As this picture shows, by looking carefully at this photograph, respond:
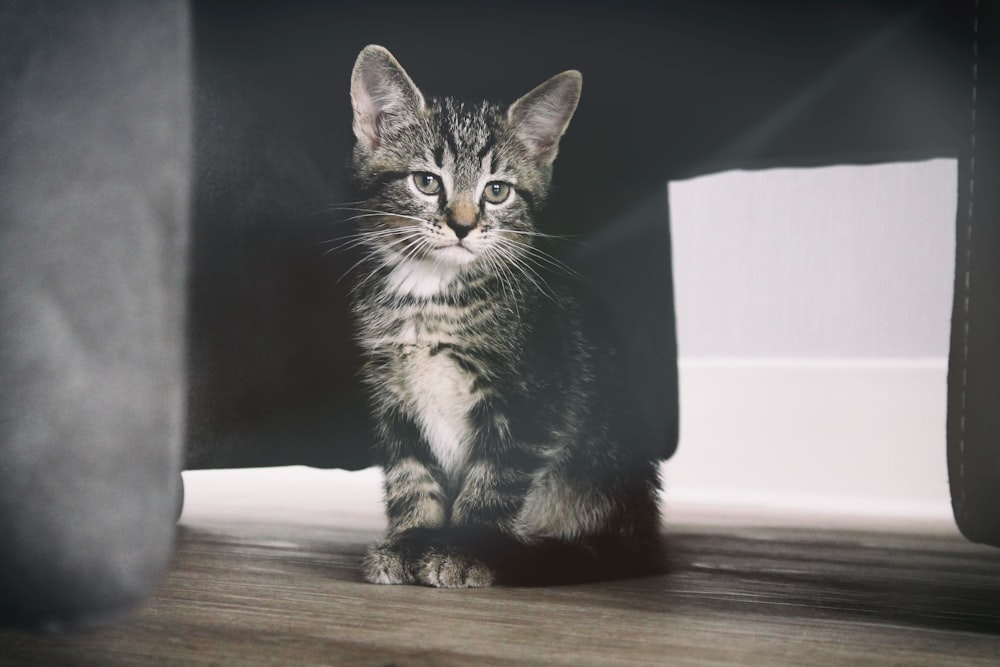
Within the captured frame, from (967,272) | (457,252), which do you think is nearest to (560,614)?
(457,252)

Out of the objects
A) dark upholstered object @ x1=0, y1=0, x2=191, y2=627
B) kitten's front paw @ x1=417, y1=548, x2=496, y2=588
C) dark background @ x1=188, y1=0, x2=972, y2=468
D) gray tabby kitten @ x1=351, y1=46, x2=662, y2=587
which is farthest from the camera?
dark background @ x1=188, y1=0, x2=972, y2=468

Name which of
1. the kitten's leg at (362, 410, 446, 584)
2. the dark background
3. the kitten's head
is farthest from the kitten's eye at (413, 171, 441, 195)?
the kitten's leg at (362, 410, 446, 584)

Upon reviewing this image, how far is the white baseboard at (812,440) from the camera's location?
3.76ft

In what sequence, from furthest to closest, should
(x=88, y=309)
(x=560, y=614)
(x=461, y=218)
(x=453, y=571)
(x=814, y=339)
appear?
(x=814, y=339) < (x=461, y=218) < (x=453, y=571) < (x=560, y=614) < (x=88, y=309)

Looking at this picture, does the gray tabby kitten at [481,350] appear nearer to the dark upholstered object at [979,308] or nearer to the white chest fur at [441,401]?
the white chest fur at [441,401]

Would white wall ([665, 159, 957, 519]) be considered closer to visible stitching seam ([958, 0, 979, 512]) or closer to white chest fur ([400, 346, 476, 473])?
visible stitching seam ([958, 0, 979, 512])

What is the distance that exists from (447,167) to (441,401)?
0.28 meters

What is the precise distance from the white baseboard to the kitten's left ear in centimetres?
36

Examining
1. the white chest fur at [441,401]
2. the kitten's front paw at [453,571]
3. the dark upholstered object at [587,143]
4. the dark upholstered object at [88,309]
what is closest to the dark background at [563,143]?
the dark upholstered object at [587,143]

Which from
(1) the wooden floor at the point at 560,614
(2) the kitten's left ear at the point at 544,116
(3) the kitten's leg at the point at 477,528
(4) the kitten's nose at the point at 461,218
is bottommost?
(1) the wooden floor at the point at 560,614

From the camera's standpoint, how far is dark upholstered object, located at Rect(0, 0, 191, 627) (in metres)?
0.60

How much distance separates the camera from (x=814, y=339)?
1170 mm

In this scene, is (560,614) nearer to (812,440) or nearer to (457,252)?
(457,252)

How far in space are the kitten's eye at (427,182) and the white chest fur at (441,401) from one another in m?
0.19
